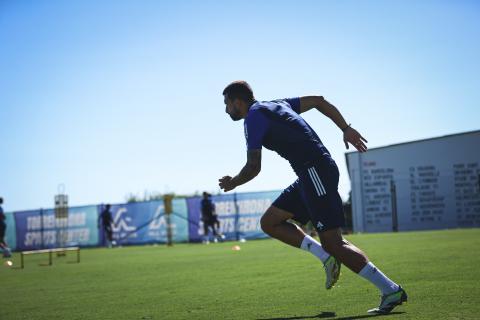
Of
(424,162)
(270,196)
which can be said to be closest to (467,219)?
(424,162)

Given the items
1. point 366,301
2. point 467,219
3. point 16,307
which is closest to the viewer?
point 366,301

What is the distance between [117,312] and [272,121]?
8.49 feet

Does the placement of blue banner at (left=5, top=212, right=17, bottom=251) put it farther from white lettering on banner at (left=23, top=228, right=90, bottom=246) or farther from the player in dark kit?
the player in dark kit

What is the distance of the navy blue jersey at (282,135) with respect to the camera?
506 cm

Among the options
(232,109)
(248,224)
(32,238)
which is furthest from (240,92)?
(32,238)

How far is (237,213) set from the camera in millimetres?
31281

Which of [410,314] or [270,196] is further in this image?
[270,196]

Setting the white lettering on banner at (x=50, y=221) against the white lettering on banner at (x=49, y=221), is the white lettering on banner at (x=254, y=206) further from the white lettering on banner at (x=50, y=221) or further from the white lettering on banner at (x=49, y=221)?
the white lettering on banner at (x=49, y=221)

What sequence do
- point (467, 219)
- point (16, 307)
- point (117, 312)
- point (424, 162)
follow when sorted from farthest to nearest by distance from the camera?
1. point (424, 162)
2. point (467, 219)
3. point (16, 307)
4. point (117, 312)

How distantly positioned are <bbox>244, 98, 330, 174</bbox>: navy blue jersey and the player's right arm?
38cm

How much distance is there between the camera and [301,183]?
5.16 metres

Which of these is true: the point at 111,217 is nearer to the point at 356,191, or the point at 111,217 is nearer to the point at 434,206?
the point at 356,191

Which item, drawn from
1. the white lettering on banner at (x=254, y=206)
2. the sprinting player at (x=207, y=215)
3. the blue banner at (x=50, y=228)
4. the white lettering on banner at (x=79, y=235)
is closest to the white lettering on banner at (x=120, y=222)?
the blue banner at (x=50, y=228)

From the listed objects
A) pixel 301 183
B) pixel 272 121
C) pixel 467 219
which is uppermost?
pixel 272 121
